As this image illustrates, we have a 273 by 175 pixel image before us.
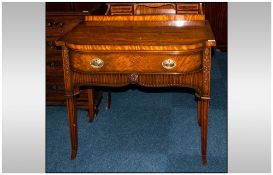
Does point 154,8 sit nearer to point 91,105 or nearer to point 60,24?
point 60,24

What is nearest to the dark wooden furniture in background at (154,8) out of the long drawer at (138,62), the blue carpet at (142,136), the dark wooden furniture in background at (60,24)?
the dark wooden furniture in background at (60,24)

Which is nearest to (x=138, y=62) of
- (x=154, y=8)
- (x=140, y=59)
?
(x=140, y=59)

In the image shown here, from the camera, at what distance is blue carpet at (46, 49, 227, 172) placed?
9.19ft

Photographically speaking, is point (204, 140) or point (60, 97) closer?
point (204, 140)

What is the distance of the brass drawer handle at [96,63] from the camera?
2.40 metres

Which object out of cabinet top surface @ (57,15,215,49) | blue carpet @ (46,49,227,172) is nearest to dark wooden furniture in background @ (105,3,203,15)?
cabinet top surface @ (57,15,215,49)

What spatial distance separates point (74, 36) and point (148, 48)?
1.84 ft

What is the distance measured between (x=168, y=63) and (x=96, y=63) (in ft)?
1.51

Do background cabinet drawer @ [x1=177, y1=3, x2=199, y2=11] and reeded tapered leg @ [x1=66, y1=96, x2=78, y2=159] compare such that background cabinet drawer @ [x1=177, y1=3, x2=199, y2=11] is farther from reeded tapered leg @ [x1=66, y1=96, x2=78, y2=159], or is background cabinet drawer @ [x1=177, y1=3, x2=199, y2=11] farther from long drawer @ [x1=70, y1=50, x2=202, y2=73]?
reeded tapered leg @ [x1=66, y1=96, x2=78, y2=159]

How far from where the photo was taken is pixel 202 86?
2449 millimetres

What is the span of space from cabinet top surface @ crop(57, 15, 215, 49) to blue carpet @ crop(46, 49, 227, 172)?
3.13 ft

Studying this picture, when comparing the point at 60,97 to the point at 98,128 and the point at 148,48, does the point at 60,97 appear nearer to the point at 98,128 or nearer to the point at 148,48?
the point at 98,128

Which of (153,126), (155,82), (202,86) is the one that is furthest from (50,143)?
(202,86)

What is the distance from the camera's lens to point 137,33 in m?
2.60
